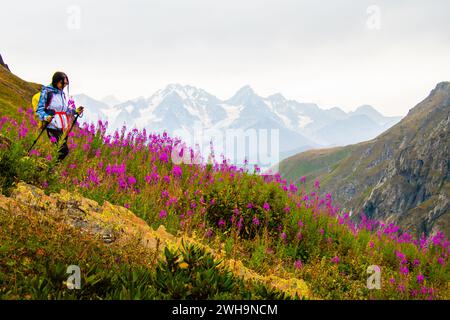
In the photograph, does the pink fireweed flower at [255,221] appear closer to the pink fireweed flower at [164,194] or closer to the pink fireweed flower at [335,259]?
the pink fireweed flower at [335,259]

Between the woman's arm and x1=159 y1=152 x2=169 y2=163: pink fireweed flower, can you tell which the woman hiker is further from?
x1=159 y1=152 x2=169 y2=163: pink fireweed flower

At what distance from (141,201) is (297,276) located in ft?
10.4

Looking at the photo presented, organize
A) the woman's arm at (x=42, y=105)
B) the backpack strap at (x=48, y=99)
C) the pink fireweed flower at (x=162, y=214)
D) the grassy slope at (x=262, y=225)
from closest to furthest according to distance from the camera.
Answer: the grassy slope at (x=262, y=225), the pink fireweed flower at (x=162, y=214), the woman's arm at (x=42, y=105), the backpack strap at (x=48, y=99)

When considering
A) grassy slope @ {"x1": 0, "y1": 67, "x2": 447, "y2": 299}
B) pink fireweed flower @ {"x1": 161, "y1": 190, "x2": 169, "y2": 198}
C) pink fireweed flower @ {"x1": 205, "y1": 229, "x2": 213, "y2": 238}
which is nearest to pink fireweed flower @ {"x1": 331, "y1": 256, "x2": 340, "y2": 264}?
grassy slope @ {"x1": 0, "y1": 67, "x2": 447, "y2": 299}

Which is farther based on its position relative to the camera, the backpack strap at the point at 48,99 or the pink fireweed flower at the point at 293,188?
the pink fireweed flower at the point at 293,188

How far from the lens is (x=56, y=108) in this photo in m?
8.52

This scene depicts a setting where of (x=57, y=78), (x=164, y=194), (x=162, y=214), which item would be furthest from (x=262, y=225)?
(x=57, y=78)

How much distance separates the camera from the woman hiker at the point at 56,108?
27.1 feet

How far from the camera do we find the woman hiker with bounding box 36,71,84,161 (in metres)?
8.27

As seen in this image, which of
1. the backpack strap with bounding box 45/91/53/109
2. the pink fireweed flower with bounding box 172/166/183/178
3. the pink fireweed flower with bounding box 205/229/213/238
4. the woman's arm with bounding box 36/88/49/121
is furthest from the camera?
the pink fireweed flower with bounding box 172/166/183/178

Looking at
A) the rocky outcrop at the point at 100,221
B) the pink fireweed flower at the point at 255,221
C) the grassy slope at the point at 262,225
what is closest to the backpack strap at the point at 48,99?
the grassy slope at the point at 262,225

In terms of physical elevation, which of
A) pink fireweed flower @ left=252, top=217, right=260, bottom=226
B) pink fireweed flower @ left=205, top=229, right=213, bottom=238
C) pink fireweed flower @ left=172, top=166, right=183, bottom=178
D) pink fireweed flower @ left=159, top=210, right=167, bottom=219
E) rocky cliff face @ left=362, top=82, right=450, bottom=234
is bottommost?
rocky cliff face @ left=362, top=82, right=450, bottom=234

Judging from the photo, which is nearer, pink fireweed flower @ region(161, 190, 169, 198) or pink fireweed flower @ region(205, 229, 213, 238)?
pink fireweed flower @ region(205, 229, 213, 238)
